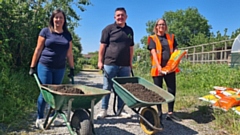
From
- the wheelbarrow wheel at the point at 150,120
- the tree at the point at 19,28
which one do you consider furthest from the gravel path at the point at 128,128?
the tree at the point at 19,28

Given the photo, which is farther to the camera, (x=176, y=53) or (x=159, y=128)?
(x=176, y=53)

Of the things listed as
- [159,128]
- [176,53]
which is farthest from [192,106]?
[159,128]

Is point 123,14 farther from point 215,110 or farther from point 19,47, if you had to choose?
point 19,47

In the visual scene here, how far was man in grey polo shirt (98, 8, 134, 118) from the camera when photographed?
13.0 ft

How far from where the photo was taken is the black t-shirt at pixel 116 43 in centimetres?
398

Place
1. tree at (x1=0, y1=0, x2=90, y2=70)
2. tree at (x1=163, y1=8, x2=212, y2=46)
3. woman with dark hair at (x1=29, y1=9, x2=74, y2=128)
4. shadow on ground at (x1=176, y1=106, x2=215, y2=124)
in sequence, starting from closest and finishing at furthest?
woman with dark hair at (x1=29, y1=9, x2=74, y2=128) < shadow on ground at (x1=176, y1=106, x2=215, y2=124) < tree at (x1=0, y1=0, x2=90, y2=70) < tree at (x1=163, y1=8, x2=212, y2=46)

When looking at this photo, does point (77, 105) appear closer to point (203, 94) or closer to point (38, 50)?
point (38, 50)

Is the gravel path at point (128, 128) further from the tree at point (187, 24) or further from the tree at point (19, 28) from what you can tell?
the tree at point (187, 24)

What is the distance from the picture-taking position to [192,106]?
16.4 ft

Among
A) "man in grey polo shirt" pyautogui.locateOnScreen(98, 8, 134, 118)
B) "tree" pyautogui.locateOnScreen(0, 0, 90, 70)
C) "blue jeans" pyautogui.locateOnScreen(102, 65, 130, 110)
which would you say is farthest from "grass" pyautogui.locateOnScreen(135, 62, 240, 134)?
"tree" pyautogui.locateOnScreen(0, 0, 90, 70)

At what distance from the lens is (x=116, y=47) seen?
13.1 ft

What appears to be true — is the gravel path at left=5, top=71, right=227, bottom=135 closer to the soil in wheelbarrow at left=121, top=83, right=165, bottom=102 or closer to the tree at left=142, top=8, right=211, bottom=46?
the soil in wheelbarrow at left=121, top=83, right=165, bottom=102

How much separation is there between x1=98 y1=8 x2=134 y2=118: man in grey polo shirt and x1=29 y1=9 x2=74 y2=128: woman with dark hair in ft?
2.19

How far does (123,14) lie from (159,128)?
1764 mm
